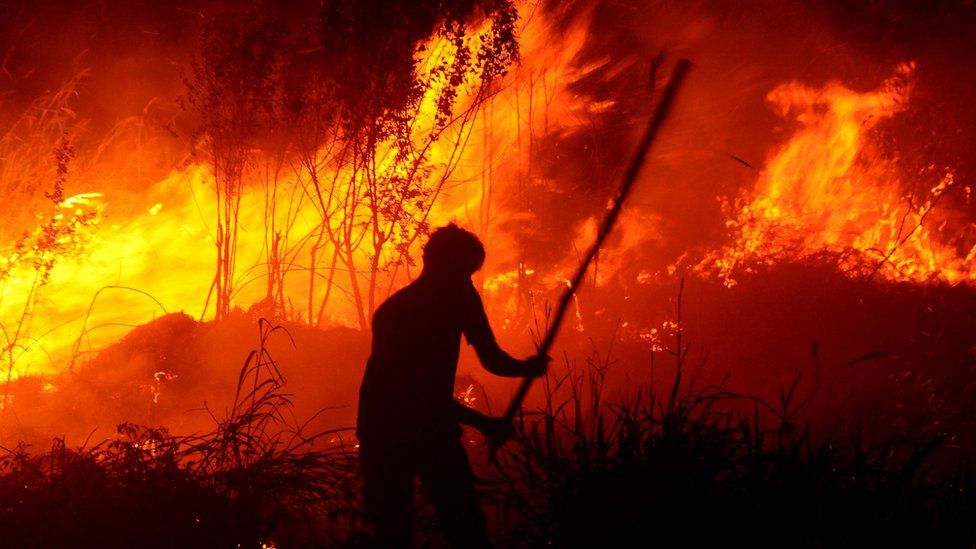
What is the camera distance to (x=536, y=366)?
396 centimetres

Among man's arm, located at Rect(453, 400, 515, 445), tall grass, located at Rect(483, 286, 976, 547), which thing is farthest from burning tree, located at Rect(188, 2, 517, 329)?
tall grass, located at Rect(483, 286, 976, 547)

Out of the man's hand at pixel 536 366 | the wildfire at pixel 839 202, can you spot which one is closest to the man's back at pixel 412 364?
the man's hand at pixel 536 366

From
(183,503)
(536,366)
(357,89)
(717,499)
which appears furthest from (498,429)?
(357,89)

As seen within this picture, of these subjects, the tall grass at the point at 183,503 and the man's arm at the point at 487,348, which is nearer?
the man's arm at the point at 487,348

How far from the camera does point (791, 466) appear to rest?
12.8 feet

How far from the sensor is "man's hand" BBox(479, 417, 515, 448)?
3.85m

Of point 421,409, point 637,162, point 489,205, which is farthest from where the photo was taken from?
point 489,205

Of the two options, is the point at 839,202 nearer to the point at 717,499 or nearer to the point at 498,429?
the point at 717,499

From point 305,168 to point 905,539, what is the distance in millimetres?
10433

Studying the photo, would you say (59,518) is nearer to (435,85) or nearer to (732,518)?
(732,518)

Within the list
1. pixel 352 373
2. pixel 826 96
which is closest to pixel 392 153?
pixel 352 373

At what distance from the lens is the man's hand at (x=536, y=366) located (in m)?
3.94

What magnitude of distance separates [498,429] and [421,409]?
0.41 meters

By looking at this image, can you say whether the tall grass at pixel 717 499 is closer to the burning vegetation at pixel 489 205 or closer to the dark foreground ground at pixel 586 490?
the dark foreground ground at pixel 586 490
